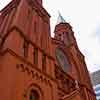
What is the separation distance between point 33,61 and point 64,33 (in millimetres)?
14186

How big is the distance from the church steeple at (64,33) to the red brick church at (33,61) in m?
1.45

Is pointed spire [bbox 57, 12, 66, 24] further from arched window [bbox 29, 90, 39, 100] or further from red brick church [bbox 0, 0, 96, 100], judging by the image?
arched window [bbox 29, 90, 39, 100]

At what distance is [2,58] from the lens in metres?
16.7

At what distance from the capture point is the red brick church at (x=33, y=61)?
1580 cm

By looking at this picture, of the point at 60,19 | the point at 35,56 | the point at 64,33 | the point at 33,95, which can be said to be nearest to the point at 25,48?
the point at 35,56

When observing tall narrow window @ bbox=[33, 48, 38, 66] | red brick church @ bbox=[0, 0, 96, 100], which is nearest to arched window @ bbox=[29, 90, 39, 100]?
red brick church @ bbox=[0, 0, 96, 100]

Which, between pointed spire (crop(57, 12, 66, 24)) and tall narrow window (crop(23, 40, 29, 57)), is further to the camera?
pointed spire (crop(57, 12, 66, 24))

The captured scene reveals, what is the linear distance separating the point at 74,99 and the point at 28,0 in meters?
10.1

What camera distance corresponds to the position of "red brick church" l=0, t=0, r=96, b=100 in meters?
15.8

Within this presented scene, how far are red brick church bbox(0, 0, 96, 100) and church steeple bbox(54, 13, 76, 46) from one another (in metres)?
1.45

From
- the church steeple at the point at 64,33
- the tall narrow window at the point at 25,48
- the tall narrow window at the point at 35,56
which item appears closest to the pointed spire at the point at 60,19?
the church steeple at the point at 64,33

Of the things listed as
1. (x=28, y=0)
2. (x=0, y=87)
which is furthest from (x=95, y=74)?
(x=0, y=87)

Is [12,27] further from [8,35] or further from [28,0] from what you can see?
[28,0]

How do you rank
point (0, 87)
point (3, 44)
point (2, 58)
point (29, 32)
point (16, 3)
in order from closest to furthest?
point (0, 87) < point (2, 58) < point (3, 44) < point (29, 32) < point (16, 3)
